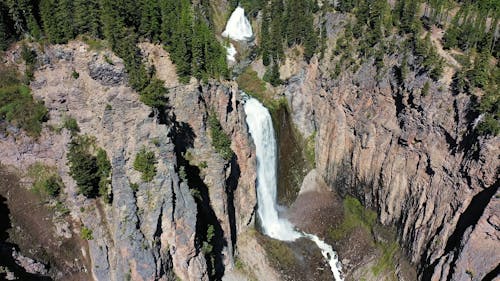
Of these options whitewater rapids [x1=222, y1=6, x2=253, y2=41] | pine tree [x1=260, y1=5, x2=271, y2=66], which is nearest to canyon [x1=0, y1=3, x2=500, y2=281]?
pine tree [x1=260, y1=5, x2=271, y2=66]

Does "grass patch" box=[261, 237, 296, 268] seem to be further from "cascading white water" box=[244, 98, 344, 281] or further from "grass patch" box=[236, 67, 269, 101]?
"grass patch" box=[236, 67, 269, 101]

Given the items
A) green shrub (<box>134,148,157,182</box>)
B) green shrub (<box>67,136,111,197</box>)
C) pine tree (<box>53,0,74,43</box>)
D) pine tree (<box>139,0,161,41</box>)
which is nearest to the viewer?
green shrub (<box>67,136,111,197</box>)

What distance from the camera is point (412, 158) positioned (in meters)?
51.0

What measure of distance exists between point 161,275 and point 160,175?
1005 centimetres

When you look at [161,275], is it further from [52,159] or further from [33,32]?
[33,32]

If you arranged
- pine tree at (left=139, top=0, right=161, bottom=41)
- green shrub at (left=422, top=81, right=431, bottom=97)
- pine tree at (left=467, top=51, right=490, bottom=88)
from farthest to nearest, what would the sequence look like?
green shrub at (left=422, top=81, right=431, bottom=97) < pine tree at (left=139, top=0, right=161, bottom=41) < pine tree at (left=467, top=51, right=490, bottom=88)

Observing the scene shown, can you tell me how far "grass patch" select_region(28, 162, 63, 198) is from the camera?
4069cm

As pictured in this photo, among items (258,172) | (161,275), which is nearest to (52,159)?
(161,275)

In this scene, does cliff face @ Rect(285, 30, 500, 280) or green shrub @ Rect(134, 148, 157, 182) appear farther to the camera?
cliff face @ Rect(285, 30, 500, 280)

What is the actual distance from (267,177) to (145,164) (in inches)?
928

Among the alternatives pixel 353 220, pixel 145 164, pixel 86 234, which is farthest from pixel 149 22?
pixel 353 220

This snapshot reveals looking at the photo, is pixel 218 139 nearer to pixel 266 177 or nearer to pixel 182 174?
pixel 182 174

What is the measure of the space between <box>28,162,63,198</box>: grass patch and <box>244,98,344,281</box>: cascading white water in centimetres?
2606

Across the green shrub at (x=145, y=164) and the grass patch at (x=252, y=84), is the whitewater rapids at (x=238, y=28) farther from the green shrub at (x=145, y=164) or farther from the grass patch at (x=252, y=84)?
the green shrub at (x=145, y=164)
